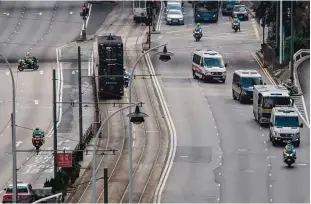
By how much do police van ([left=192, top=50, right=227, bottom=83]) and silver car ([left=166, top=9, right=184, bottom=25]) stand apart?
Answer: 28.8m

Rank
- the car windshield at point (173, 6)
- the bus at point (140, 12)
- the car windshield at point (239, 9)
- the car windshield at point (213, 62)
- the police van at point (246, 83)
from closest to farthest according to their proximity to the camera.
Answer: the police van at point (246, 83) → the car windshield at point (213, 62) → the bus at point (140, 12) → the car windshield at point (239, 9) → the car windshield at point (173, 6)

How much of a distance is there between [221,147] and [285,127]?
446cm

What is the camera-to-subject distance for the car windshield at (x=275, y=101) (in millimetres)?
109625

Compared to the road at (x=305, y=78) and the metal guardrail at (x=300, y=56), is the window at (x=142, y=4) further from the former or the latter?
the road at (x=305, y=78)

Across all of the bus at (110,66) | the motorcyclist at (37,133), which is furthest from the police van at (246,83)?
the motorcyclist at (37,133)

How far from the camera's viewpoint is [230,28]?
6171 inches

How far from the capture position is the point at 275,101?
360 ft

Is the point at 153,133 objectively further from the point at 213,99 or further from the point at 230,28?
the point at 230,28

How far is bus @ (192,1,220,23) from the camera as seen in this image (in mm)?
157250

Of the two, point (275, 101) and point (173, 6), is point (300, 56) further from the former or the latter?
point (173, 6)

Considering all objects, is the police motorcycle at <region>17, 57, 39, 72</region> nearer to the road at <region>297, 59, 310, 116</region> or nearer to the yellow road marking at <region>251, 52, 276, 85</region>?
the yellow road marking at <region>251, 52, 276, 85</region>

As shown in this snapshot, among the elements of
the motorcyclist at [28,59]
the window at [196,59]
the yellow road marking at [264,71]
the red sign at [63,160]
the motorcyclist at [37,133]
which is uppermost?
the red sign at [63,160]

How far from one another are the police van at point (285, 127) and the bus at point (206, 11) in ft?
177

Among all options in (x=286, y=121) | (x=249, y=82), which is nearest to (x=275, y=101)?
(x=286, y=121)
